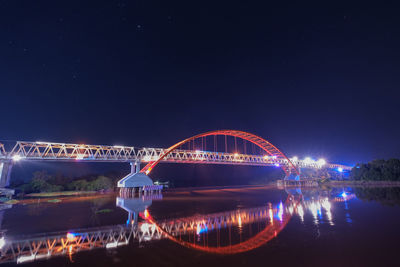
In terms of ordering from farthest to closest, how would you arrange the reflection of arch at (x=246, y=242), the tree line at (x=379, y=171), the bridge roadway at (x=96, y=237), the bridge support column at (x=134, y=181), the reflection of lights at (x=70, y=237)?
the tree line at (x=379, y=171)
the bridge support column at (x=134, y=181)
the reflection of lights at (x=70, y=237)
the bridge roadway at (x=96, y=237)
the reflection of arch at (x=246, y=242)

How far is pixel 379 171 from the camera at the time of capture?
62844mm

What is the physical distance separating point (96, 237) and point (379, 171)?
83.6 m

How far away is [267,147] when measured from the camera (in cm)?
7450

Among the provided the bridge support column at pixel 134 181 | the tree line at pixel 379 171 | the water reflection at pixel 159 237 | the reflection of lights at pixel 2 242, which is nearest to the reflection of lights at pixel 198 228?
the water reflection at pixel 159 237

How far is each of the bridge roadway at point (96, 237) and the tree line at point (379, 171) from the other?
68279 millimetres

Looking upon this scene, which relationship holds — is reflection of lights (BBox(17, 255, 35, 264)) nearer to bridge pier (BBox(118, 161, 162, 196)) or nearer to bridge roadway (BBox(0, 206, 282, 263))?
bridge roadway (BBox(0, 206, 282, 263))

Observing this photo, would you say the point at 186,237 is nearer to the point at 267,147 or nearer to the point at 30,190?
the point at 30,190

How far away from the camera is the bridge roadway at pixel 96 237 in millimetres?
10016

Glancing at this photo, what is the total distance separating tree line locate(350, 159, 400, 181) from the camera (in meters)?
58.8

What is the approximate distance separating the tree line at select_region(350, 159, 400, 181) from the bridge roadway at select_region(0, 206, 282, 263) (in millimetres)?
68279

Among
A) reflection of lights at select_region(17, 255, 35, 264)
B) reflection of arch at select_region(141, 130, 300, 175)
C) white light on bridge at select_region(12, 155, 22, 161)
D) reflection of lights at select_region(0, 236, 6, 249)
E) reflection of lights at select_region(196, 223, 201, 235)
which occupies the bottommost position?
reflection of lights at select_region(196, 223, 201, 235)

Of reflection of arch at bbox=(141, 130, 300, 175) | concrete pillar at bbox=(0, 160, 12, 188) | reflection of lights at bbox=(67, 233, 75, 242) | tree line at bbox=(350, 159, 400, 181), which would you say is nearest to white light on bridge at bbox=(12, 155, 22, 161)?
concrete pillar at bbox=(0, 160, 12, 188)

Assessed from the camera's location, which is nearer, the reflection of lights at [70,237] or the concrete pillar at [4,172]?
the reflection of lights at [70,237]

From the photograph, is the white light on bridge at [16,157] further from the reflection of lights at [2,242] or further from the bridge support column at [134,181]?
the reflection of lights at [2,242]
